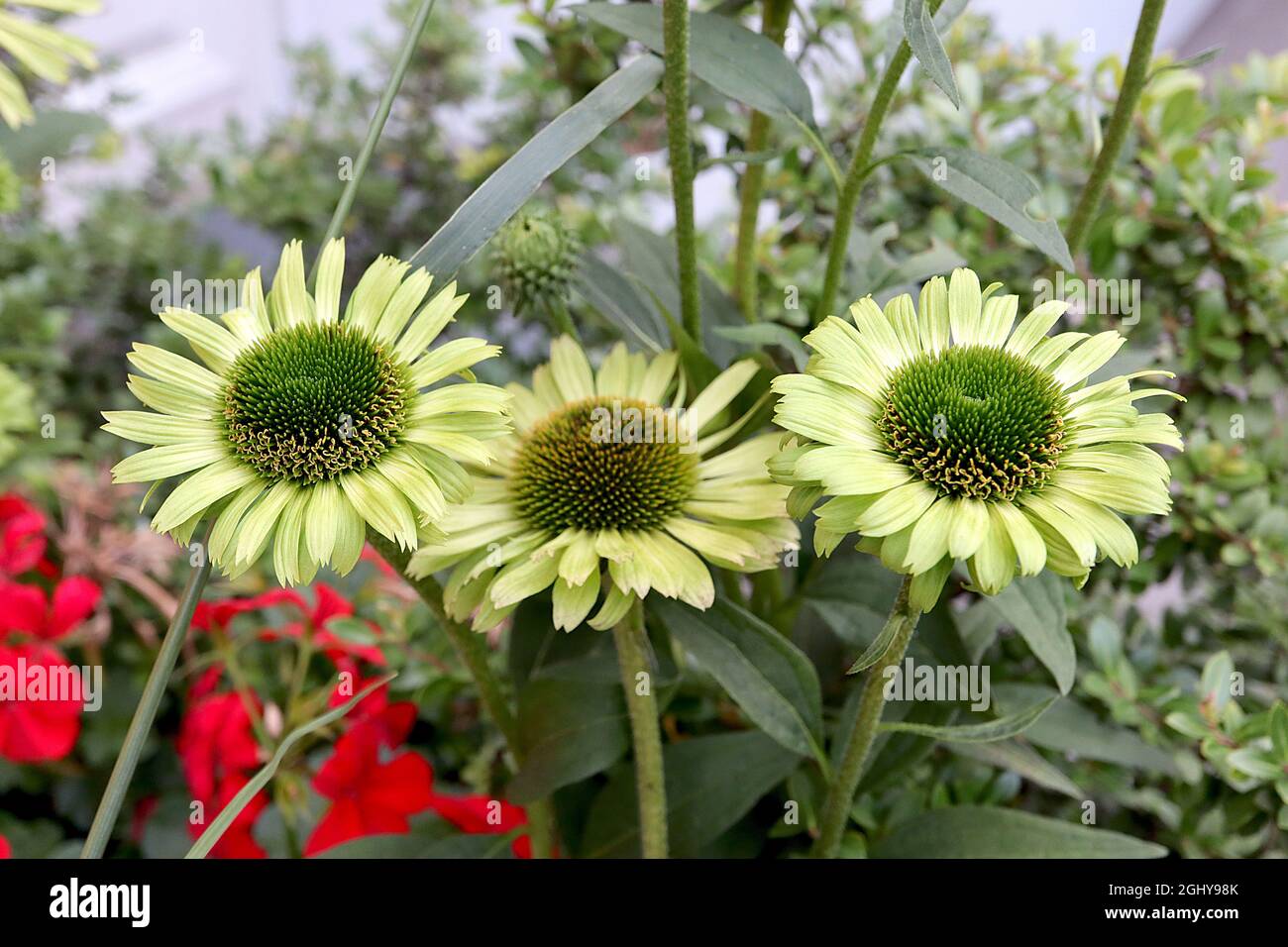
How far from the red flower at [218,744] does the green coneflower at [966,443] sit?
37 centimetres

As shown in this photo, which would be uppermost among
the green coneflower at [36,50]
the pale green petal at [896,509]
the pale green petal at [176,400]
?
the green coneflower at [36,50]

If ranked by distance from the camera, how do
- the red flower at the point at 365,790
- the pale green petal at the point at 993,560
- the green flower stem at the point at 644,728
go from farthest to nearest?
the red flower at the point at 365,790 → the green flower stem at the point at 644,728 → the pale green petal at the point at 993,560

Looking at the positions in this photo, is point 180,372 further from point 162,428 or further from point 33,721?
point 33,721

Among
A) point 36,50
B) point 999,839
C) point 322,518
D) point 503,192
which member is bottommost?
point 999,839

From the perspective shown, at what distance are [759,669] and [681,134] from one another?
0.65 feet

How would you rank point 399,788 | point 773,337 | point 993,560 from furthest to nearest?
point 399,788, point 773,337, point 993,560

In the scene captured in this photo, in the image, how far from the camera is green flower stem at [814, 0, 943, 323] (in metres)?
0.33

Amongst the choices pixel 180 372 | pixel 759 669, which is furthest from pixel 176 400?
pixel 759 669

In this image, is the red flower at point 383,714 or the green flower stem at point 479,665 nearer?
the green flower stem at point 479,665

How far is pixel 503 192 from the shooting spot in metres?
0.31

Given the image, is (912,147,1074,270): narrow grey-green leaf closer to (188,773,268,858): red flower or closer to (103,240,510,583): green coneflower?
(103,240,510,583): green coneflower

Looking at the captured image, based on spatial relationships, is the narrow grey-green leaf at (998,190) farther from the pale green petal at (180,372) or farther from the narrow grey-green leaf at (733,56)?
the pale green petal at (180,372)

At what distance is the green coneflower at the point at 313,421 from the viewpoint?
11.2 inches

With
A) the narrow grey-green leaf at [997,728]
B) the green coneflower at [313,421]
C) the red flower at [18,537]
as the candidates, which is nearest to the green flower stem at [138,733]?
the green coneflower at [313,421]
